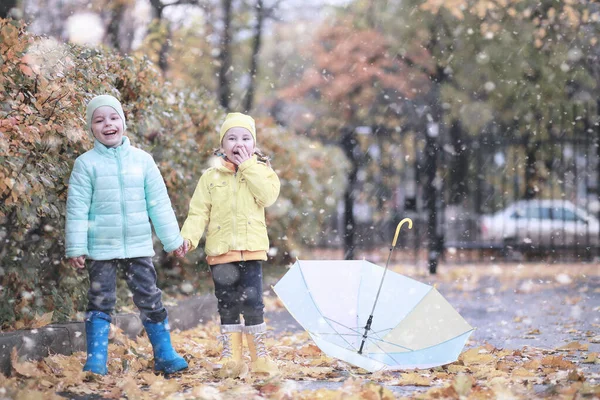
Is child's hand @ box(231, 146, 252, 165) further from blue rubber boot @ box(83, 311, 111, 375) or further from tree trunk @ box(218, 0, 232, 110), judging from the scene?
tree trunk @ box(218, 0, 232, 110)

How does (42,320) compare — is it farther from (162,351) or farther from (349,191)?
(349,191)

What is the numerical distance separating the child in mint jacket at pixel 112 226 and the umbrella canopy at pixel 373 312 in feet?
2.49

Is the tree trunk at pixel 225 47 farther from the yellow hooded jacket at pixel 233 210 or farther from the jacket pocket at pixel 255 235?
the jacket pocket at pixel 255 235

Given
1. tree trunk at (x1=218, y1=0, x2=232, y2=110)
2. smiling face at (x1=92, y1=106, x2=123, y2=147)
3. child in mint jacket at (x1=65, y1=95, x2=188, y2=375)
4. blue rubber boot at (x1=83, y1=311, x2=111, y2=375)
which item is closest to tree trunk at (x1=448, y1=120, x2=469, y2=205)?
tree trunk at (x1=218, y1=0, x2=232, y2=110)

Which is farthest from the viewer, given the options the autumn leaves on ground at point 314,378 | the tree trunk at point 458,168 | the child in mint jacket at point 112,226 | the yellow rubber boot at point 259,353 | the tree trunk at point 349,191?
the tree trunk at point 458,168

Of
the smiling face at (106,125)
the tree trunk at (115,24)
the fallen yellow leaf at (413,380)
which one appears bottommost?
the fallen yellow leaf at (413,380)

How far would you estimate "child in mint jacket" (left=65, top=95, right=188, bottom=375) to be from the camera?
496 cm

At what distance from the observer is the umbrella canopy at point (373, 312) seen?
4980 mm

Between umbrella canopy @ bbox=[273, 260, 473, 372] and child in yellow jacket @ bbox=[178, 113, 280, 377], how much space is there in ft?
0.80

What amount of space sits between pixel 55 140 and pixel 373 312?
2.11 metres

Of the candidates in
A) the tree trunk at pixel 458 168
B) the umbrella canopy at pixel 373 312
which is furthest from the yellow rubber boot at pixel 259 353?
the tree trunk at pixel 458 168

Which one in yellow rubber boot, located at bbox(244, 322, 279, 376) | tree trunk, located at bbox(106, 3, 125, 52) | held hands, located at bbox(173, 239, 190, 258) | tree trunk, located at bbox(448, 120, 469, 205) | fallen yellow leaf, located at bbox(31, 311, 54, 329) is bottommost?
yellow rubber boot, located at bbox(244, 322, 279, 376)

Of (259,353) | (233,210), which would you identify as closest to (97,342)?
(259,353)

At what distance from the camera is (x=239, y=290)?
17.4 feet
